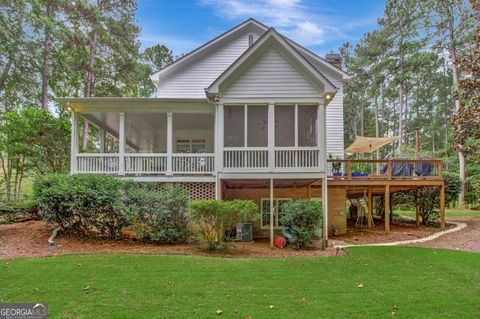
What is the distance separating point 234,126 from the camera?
12.7 metres

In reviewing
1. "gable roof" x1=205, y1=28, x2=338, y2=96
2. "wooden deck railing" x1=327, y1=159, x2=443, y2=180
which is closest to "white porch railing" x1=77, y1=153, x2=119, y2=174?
"gable roof" x1=205, y1=28, x2=338, y2=96

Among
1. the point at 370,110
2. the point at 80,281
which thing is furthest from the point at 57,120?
the point at 370,110

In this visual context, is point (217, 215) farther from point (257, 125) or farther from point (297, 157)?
point (257, 125)

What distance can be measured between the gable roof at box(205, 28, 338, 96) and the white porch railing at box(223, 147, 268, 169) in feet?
6.92

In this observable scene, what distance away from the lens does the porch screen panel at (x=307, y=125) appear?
1241cm

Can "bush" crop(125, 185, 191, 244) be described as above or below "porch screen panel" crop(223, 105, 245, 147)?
below

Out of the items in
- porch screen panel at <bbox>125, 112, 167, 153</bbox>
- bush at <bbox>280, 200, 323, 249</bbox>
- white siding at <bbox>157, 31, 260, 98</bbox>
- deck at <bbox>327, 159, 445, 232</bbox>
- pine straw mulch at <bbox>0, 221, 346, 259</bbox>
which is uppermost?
white siding at <bbox>157, 31, 260, 98</bbox>

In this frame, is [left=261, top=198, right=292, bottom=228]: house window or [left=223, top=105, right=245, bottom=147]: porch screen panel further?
[left=261, top=198, right=292, bottom=228]: house window

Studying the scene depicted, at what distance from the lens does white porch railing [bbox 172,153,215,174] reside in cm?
1248

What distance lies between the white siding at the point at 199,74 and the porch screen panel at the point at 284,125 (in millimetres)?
6069

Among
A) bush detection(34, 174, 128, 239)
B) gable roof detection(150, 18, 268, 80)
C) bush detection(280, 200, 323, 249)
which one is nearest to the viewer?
bush detection(34, 174, 128, 239)

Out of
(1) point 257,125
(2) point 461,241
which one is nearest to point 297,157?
(1) point 257,125

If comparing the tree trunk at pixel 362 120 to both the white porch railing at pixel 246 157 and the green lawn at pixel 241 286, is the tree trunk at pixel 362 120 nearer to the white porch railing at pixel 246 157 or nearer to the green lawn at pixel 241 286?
the white porch railing at pixel 246 157

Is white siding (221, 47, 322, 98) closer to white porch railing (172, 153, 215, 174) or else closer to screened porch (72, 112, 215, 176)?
screened porch (72, 112, 215, 176)
